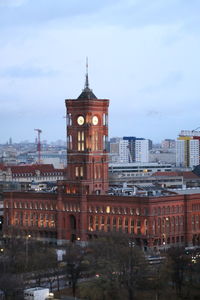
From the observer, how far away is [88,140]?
113m

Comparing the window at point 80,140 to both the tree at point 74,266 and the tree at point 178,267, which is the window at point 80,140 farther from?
the tree at point 178,267

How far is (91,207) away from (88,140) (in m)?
9.04

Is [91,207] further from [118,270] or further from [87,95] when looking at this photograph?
[118,270]


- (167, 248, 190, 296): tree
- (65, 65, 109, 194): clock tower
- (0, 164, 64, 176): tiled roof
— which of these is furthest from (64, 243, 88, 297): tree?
(0, 164, 64, 176): tiled roof

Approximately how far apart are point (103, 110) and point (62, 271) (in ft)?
113

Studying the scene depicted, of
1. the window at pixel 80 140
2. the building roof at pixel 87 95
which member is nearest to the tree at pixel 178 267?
the window at pixel 80 140

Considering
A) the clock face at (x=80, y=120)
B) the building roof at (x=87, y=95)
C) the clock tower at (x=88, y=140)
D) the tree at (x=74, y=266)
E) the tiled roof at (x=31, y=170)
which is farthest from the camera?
the tiled roof at (x=31, y=170)

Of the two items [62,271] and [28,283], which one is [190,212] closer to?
[62,271]

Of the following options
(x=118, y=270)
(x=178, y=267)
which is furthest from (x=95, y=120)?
(x=118, y=270)

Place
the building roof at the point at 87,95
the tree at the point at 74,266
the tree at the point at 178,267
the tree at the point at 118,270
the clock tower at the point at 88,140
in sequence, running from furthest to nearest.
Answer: the building roof at the point at 87,95
the clock tower at the point at 88,140
the tree at the point at 74,266
the tree at the point at 178,267
the tree at the point at 118,270

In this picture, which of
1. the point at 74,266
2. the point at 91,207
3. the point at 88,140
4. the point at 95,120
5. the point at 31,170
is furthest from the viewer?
the point at 31,170

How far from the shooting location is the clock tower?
112750 millimetres

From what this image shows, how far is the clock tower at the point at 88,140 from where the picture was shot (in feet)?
370

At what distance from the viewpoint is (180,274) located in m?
78.9
